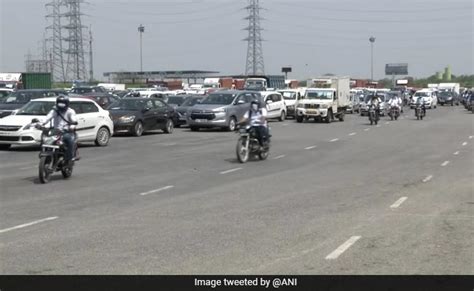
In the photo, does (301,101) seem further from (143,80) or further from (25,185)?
(143,80)

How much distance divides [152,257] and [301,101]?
32.3 m

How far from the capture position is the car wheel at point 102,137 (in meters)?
21.8

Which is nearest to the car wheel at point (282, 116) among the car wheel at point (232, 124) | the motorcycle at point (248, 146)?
the car wheel at point (232, 124)

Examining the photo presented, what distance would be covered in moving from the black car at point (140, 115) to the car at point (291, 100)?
50.9 feet

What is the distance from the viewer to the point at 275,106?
127 feet

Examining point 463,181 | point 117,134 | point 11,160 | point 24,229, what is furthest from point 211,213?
point 117,134

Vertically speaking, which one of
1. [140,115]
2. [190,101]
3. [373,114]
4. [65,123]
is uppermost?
[190,101]

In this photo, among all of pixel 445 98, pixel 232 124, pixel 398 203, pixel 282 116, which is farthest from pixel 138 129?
pixel 445 98

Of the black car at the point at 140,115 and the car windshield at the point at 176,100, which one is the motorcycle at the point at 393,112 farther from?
the black car at the point at 140,115

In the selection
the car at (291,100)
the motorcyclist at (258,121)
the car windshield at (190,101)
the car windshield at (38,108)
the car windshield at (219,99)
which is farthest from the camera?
the car at (291,100)

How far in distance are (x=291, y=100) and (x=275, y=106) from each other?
4.91 metres

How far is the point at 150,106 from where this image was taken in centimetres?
2748

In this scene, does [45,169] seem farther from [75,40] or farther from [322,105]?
[75,40]
